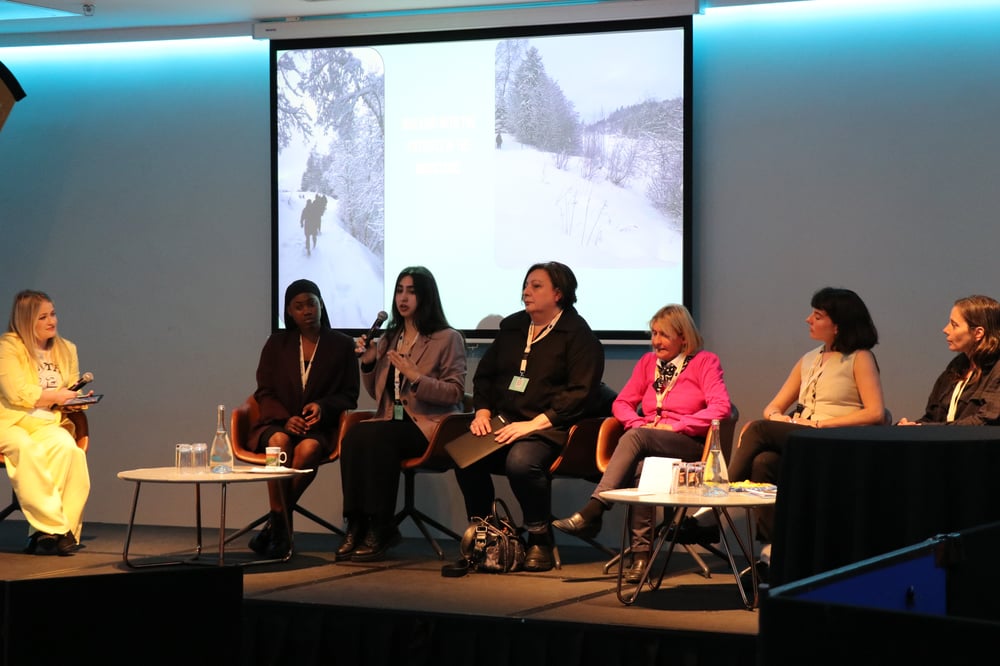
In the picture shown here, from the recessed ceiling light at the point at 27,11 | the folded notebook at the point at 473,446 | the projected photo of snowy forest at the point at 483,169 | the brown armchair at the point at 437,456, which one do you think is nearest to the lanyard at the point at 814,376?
the projected photo of snowy forest at the point at 483,169

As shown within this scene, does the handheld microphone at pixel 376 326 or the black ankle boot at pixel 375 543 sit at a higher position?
the handheld microphone at pixel 376 326

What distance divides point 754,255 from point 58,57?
13.5ft

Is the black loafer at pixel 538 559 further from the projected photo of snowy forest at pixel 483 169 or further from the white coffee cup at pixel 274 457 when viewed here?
the projected photo of snowy forest at pixel 483 169

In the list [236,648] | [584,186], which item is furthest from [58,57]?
[236,648]

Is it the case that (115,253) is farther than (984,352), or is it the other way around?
(115,253)

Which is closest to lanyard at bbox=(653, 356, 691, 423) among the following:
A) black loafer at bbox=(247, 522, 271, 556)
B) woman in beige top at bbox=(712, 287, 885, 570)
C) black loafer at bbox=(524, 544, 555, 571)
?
woman in beige top at bbox=(712, 287, 885, 570)

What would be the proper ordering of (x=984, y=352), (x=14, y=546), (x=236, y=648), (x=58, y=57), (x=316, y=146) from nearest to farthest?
(x=236, y=648), (x=984, y=352), (x=14, y=546), (x=316, y=146), (x=58, y=57)

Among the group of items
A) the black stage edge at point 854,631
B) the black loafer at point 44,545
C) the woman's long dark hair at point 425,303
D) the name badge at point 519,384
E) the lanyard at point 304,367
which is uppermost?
the woman's long dark hair at point 425,303

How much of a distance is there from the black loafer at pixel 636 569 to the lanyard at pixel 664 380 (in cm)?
65

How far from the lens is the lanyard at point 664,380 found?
5.20 meters

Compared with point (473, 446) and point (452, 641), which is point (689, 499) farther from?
point (473, 446)

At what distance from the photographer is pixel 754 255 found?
19.2 feet

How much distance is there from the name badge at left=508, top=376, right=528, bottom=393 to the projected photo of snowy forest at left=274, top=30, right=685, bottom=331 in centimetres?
82

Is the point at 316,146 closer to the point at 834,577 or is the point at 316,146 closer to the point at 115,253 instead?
the point at 115,253
